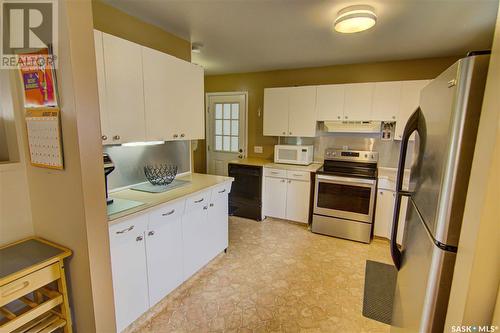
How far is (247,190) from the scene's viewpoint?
13.4 ft

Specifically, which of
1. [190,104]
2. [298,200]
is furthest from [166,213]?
[298,200]

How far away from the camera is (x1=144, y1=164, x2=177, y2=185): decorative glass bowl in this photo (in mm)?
2467

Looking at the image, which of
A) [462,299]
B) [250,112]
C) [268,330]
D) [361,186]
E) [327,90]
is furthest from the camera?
[250,112]

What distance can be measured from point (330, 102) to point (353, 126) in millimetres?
479

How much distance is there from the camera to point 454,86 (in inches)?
29.5

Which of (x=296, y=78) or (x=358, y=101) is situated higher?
(x=296, y=78)

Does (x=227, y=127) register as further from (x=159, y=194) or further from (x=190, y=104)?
(x=159, y=194)

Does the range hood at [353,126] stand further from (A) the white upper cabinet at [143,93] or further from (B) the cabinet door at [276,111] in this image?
(A) the white upper cabinet at [143,93]

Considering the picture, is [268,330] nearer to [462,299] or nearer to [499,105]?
[462,299]

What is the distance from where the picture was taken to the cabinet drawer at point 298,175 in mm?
3669

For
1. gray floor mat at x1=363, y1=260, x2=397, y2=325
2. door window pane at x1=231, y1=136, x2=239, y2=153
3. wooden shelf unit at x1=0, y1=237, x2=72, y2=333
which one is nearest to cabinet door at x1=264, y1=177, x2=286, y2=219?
door window pane at x1=231, y1=136, x2=239, y2=153

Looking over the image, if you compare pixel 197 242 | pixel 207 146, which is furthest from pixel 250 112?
pixel 197 242

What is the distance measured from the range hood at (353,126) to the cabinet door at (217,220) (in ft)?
6.21

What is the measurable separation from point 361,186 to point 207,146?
3.10 metres
